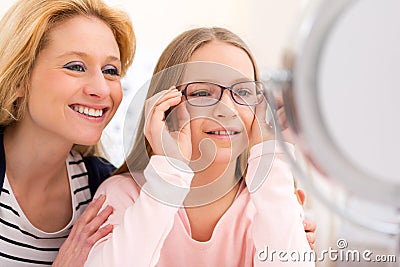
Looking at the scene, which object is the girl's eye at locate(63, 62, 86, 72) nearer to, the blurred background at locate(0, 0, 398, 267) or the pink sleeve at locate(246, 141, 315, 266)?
the pink sleeve at locate(246, 141, 315, 266)

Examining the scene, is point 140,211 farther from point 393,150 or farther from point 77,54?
point 393,150

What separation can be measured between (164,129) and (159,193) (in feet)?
0.35

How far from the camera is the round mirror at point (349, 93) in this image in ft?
1.56

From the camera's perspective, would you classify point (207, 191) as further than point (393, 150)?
Yes

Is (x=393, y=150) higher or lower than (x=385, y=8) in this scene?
lower

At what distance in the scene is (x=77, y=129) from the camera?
3.68ft

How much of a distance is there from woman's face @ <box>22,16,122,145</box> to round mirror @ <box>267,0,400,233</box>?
68 centimetres

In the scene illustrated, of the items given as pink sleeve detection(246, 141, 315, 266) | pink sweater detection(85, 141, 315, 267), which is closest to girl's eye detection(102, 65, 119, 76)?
pink sweater detection(85, 141, 315, 267)

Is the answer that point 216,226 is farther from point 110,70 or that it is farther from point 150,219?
point 110,70

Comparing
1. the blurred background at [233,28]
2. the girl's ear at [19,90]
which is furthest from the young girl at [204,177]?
the blurred background at [233,28]

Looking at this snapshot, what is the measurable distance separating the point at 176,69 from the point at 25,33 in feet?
0.97

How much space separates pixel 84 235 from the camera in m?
1.09

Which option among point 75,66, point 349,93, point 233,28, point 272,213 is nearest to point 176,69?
point 75,66

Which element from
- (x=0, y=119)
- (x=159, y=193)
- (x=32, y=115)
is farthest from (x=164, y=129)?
(x=0, y=119)
